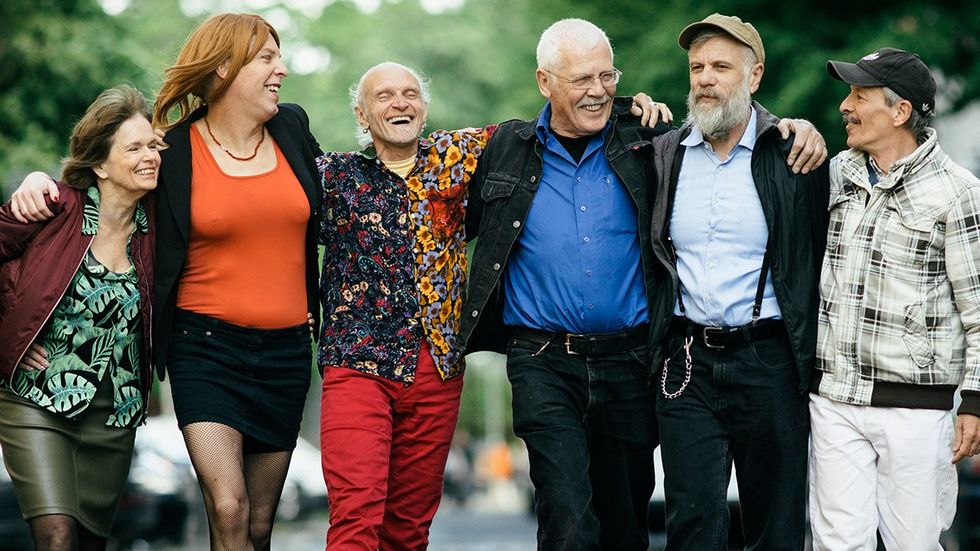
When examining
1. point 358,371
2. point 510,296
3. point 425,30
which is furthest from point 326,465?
point 425,30

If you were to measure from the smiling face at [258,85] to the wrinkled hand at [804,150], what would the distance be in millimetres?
2445

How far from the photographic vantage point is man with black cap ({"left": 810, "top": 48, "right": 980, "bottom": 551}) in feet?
21.3

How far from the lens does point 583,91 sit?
7.27 metres

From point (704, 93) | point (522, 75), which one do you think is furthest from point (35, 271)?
point (522, 75)

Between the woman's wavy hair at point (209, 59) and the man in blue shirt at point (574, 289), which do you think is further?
the man in blue shirt at point (574, 289)

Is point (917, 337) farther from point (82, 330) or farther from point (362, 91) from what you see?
point (82, 330)

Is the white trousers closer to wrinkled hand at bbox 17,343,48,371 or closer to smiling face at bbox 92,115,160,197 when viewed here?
smiling face at bbox 92,115,160,197

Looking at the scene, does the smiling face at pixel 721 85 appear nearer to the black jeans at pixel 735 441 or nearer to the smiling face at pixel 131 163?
the black jeans at pixel 735 441

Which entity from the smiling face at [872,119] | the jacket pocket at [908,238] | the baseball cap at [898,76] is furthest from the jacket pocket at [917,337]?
the baseball cap at [898,76]

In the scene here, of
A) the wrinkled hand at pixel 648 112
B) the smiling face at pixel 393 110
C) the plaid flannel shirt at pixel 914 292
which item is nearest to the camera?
the plaid flannel shirt at pixel 914 292

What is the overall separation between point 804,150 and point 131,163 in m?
3.15

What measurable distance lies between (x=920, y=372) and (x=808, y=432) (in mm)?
674

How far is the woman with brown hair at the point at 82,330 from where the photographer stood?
21.4ft

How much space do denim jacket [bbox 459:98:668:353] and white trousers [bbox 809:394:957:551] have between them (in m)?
1.16
